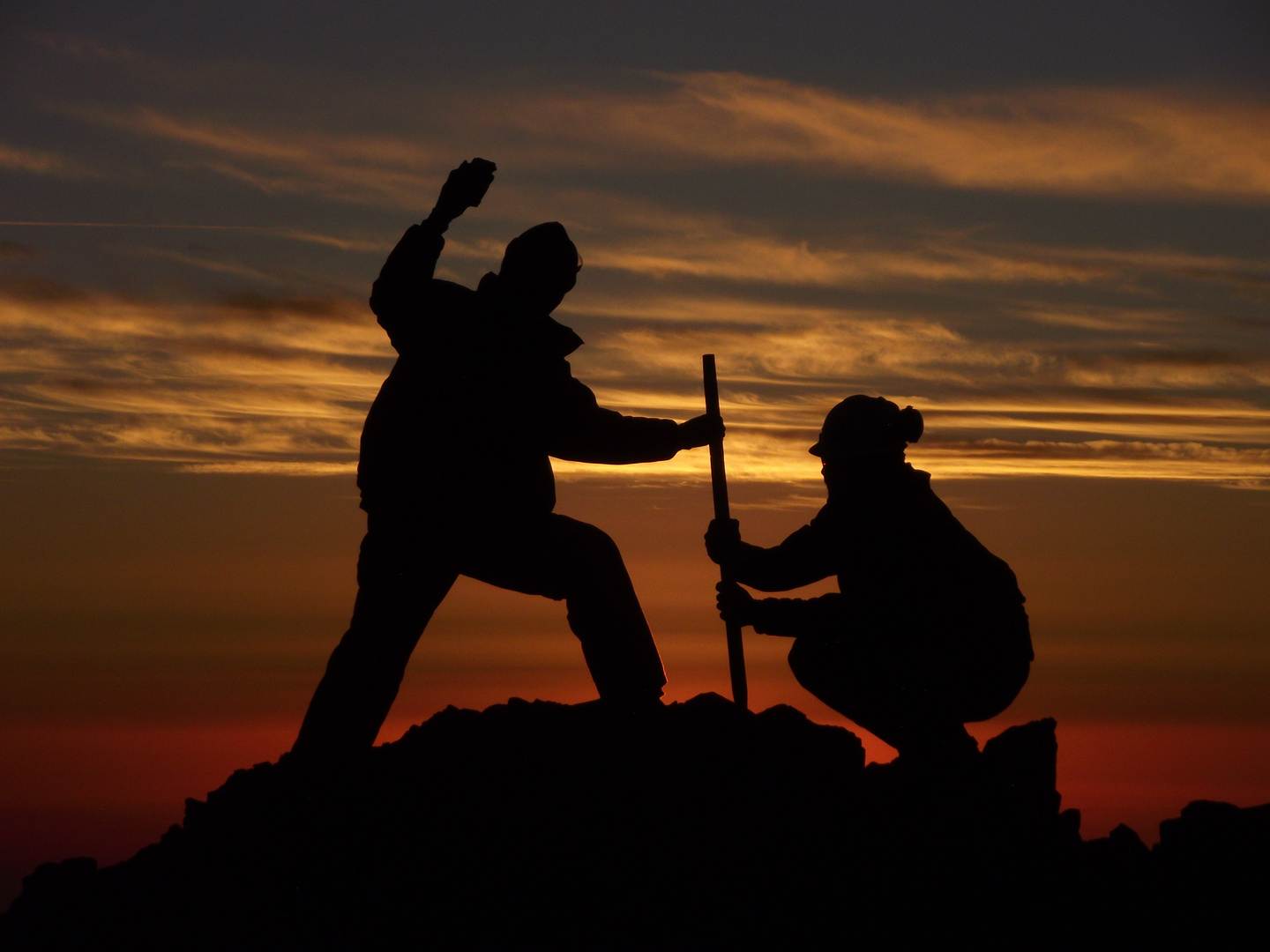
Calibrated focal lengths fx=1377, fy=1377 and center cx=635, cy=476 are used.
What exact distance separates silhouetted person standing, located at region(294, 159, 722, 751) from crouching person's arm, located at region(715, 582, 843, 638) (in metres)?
0.91

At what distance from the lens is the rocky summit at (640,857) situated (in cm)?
768

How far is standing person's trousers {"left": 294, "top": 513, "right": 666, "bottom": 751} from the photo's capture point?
7812 mm

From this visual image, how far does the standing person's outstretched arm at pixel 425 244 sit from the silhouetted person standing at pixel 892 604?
279 cm

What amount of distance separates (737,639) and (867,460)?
1.44 m

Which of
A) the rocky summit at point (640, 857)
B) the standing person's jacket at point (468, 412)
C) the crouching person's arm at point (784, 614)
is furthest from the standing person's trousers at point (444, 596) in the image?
the crouching person's arm at point (784, 614)

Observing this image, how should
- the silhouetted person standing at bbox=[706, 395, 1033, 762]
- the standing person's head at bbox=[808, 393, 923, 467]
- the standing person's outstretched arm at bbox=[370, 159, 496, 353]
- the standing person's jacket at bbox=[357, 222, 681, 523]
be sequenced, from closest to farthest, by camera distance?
the standing person's outstretched arm at bbox=[370, 159, 496, 353], the standing person's jacket at bbox=[357, 222, 681, 523], the silhouetted person standing at bbox=[706, 395, 1033, 762], the standing person's head at bbox=[808, 393, 923, 467]

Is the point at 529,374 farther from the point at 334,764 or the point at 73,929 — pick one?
the point at 73,929

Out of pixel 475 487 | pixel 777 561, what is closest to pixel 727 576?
pixel 777 561

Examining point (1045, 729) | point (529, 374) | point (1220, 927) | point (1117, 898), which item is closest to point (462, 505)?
point (529, 374)

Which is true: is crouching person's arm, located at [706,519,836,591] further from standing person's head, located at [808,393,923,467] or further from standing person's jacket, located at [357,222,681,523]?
standing person's jacket, located at [357,222,681,523]

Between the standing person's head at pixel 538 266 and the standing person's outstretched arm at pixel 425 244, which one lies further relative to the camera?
the standing person's head at pixel 538 266

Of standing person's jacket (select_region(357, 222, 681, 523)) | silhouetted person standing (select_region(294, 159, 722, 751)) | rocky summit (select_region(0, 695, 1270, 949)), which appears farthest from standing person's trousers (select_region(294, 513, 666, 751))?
rocky summit (select_region(0, 695, 1270, 949))

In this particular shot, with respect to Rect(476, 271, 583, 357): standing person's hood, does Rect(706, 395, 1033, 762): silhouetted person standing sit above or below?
below

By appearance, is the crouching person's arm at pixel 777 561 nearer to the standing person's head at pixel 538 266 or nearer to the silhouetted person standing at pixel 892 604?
the silhouetted person standing at pixel 892 604
